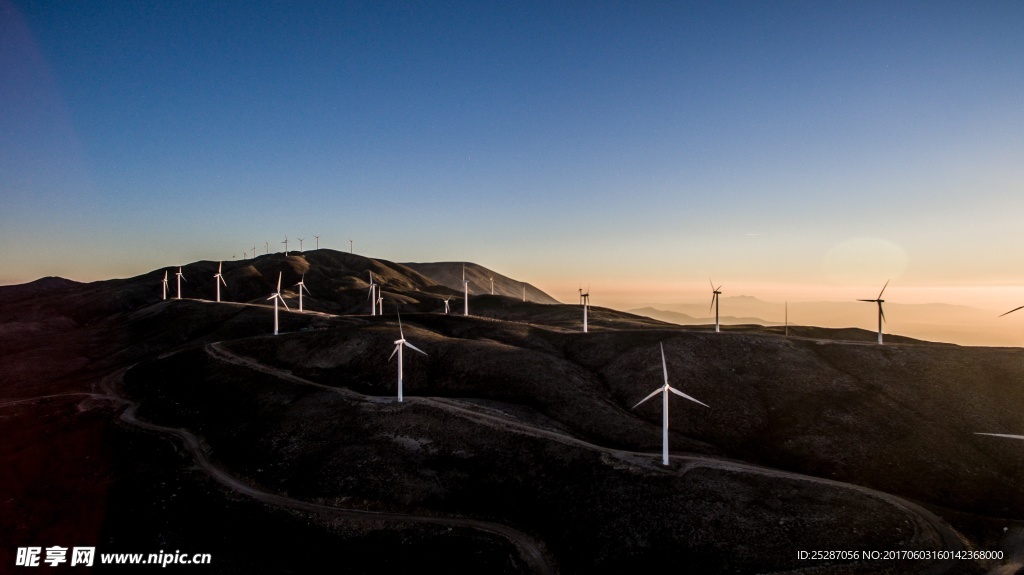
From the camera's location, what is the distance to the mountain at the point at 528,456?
48.2 m

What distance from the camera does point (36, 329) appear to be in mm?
184000

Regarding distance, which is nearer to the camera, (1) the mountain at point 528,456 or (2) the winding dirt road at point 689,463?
(2) the winding dirt road at point 689,463

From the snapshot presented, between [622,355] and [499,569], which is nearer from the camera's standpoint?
[499,569]

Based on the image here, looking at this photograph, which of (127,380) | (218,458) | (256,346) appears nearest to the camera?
(218,458)

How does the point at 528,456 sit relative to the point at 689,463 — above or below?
below

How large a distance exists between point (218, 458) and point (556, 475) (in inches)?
2052

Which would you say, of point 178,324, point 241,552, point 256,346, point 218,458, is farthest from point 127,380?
point 241,552

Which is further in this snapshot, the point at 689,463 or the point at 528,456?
the point at 528,456

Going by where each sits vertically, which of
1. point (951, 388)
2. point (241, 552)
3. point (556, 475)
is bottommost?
point (241, 552)

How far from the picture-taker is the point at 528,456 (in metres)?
65.7

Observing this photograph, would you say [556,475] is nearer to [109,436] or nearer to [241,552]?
[241,552]

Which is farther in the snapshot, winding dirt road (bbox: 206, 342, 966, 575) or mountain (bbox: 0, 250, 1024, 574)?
mountain (bbox: 0, 250, 1024, 574)

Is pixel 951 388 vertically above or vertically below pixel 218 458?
above

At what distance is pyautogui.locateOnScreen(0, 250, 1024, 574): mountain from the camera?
48.2 m
